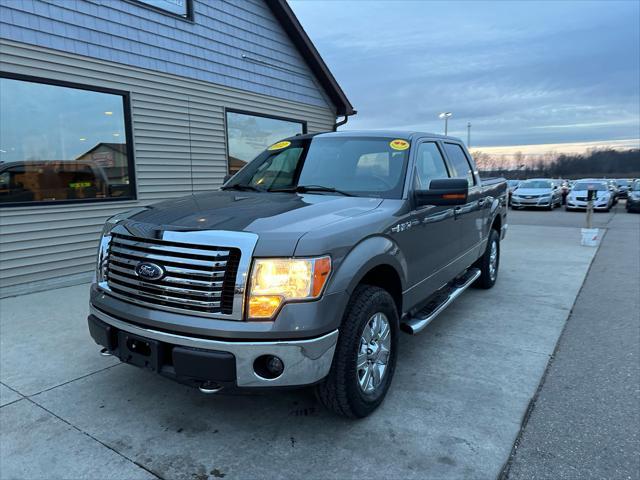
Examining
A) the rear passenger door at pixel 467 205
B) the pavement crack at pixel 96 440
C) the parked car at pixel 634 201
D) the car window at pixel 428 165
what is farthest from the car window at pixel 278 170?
the parked car at pixel 634 201

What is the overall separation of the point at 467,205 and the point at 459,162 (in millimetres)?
533

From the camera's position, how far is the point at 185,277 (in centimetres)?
241

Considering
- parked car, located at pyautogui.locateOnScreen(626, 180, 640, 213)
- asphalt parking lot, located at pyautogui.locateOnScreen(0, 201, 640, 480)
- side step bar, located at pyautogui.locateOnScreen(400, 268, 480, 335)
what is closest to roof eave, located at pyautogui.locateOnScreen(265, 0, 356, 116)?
side step bar, located at pyautogui.locateOnScreen(400, 268, 480, 335)

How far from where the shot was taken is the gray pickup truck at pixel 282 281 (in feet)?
7.62

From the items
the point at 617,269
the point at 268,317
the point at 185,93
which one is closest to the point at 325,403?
the point at 268,317

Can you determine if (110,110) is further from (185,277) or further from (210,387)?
(210,387)

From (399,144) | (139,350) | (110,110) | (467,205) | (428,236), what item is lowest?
(139,350)

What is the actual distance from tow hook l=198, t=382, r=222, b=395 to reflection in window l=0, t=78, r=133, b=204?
477 centimetres

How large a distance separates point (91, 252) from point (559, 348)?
20.0ft

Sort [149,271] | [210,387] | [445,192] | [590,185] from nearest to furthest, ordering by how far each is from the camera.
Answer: [210,387], [149,271], [445,192], [590,185]

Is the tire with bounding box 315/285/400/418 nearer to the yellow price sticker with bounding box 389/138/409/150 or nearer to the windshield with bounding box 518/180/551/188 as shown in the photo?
the yellow price sticker with bounding box 389/138/409/150

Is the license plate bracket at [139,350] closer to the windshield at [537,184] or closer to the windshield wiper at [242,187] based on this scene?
the windshield wiper at [242,187]

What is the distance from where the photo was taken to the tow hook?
2371mm

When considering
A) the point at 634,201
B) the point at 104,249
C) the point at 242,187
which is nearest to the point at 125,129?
the point at 242,187
